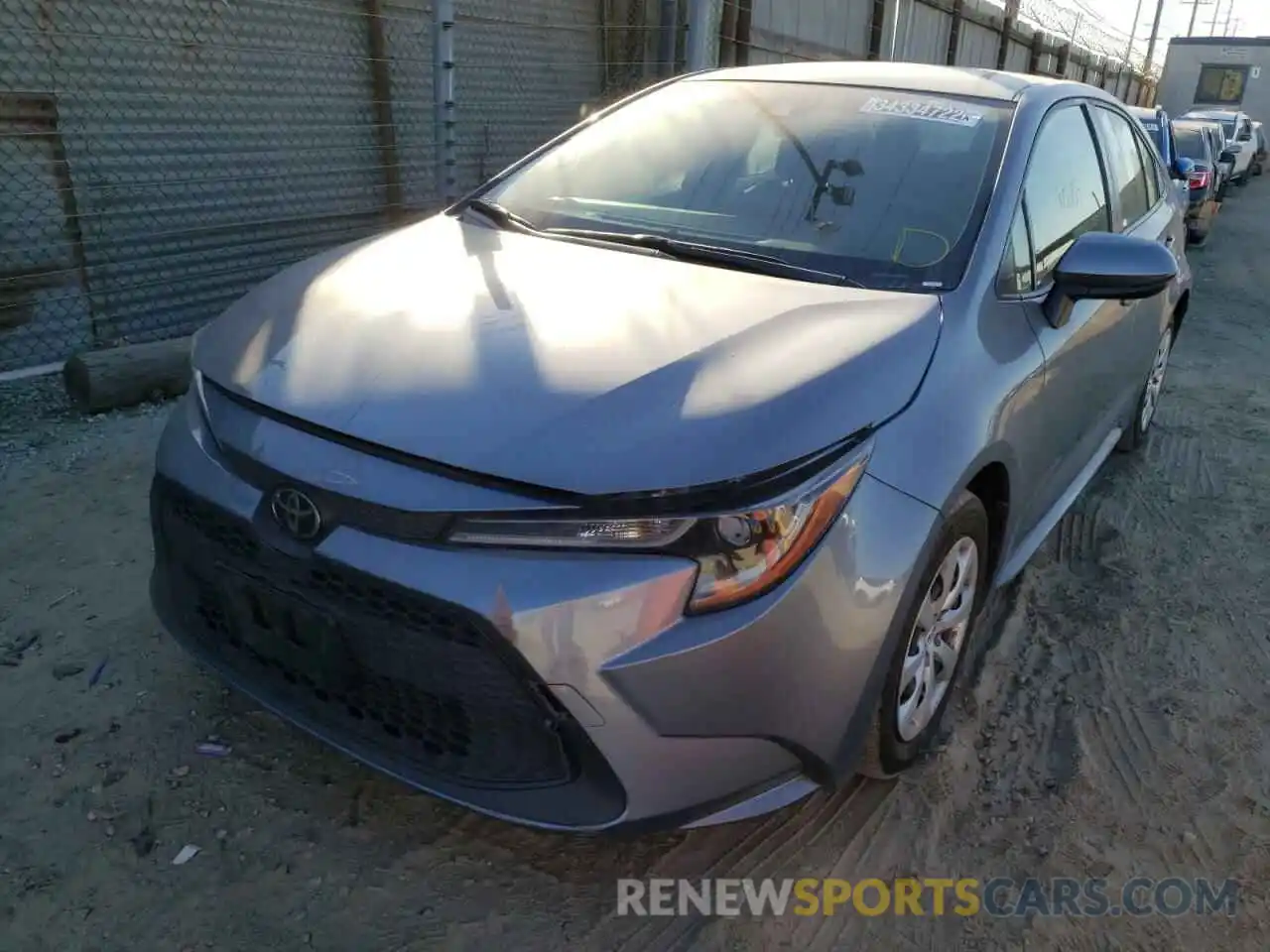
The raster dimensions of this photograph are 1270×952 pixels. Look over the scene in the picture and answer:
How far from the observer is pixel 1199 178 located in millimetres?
12516

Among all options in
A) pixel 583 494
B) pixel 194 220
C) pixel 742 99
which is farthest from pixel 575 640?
pixel 194 220

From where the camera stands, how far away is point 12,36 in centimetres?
473

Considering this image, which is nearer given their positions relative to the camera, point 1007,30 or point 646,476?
point 646,476

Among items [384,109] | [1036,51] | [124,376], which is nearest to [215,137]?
[384,109]

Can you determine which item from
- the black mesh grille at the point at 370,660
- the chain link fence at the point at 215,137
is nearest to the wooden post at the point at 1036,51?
the chain link fence at the point at 215,137

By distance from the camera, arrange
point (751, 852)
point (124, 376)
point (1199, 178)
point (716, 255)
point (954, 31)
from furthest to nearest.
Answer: point (954, 31), point (1199, 178), point (124, 376), point (716, 255), point (751, 852)

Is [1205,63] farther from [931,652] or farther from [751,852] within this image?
[751,852]

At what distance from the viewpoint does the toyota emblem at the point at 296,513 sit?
6.41 ft

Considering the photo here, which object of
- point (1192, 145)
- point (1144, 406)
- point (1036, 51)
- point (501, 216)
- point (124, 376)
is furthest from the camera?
point (1036, 51)

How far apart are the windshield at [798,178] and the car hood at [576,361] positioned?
24cm

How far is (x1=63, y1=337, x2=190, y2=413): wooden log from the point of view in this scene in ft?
14.7

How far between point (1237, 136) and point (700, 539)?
25.0 meters

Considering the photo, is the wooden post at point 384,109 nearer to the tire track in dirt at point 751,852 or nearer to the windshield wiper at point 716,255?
the windshield wiper at point 716,255

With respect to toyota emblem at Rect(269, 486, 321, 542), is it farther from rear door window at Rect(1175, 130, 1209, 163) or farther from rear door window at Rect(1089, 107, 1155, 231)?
rear door window at Rect(1175, 130, 1209, 163)
